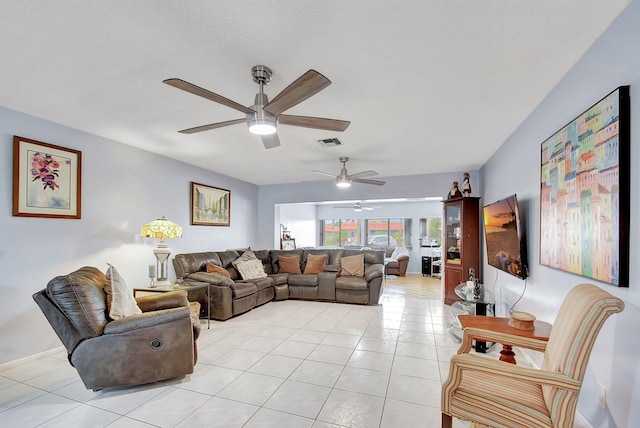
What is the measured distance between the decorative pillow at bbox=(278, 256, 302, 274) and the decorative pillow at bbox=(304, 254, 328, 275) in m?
0.20

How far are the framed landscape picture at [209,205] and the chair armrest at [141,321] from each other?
283 centimetres

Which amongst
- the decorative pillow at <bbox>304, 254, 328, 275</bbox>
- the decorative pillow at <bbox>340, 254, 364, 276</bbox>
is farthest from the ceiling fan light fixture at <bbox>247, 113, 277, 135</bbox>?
the decorative pillow at <bbox>304, 254, 328, 275</bbox>

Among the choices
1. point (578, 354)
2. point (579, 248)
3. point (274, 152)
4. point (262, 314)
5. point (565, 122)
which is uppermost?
point (274, 152)

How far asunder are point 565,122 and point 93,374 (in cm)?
394

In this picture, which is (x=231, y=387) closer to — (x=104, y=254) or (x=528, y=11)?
(x=104, y=254)

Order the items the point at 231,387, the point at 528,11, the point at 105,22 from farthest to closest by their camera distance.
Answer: the point at 231,387 → the point at 105,22 → the point at 528,11

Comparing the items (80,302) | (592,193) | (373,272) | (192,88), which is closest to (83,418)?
(80,302)

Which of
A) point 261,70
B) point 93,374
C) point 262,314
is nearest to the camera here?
point 261,70

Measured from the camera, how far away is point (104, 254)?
3555 millimetres

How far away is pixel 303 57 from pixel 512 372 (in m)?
2.10

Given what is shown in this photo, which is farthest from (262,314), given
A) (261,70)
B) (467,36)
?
(467,36)

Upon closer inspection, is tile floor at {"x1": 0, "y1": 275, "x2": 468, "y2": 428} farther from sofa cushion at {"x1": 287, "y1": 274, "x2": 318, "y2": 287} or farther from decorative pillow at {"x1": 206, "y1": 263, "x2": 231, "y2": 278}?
sofa cushion at {"x1": 287, "y1": 274, "x2": 318, "y2": 287}

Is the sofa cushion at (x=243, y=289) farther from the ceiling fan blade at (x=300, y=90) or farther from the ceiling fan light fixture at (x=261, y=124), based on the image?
the ceiling fan blade at (x=300, y=90)

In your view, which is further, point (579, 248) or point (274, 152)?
point (274, 152)
